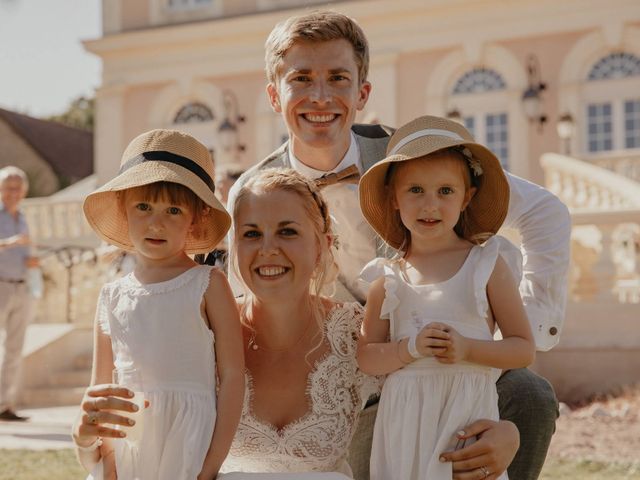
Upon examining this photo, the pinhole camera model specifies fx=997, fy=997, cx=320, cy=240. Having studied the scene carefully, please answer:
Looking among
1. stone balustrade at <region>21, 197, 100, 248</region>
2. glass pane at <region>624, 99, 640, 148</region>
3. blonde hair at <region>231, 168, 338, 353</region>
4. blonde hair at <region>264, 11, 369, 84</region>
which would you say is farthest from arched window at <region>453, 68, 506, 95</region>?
blonde hair at <region>231, 168, 338, 353</region>

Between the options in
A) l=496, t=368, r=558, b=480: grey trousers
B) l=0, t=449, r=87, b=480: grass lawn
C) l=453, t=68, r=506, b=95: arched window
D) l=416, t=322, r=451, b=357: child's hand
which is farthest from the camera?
l=453, t=68, r=506, b=95: arched window

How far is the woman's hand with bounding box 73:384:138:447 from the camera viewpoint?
9.45 feet

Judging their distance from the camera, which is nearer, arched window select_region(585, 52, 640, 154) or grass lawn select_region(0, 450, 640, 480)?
grass lawn select_region(0, 450, 640, 480)

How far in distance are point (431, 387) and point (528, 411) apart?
58 centimetres

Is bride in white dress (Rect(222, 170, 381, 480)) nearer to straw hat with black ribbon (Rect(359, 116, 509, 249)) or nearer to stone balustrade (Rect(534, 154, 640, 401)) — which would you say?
straw hat with black ribbon (Rect(359, 116, 509, 249))

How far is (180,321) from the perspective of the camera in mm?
3023

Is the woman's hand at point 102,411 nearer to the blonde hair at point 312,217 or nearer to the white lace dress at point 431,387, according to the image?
the blonde hair at point 312,217

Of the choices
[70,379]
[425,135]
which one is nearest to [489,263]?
[425,135]

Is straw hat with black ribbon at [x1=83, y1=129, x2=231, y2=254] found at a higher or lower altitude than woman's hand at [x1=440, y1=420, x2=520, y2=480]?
higher

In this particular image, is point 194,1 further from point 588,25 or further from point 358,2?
point 588,25

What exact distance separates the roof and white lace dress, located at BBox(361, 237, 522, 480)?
33168mm

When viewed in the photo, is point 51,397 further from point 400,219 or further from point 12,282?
point 400,219

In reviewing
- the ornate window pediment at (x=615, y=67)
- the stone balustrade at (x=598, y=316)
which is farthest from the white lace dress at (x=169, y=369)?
the ornate window pediment at (x=615, y=67)

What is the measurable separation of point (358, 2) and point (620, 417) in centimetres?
1328
